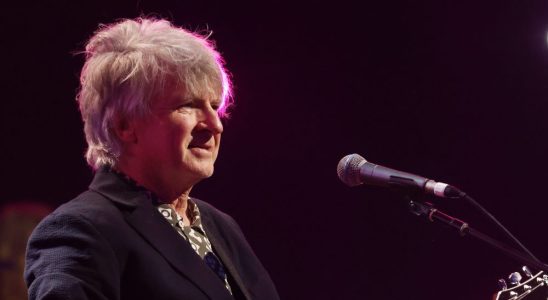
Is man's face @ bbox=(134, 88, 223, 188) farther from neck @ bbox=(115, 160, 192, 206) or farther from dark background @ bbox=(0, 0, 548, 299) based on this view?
dark background @ bbox=(0, 0, 548, 299)

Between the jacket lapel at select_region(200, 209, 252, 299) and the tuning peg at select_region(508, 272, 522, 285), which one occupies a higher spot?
the tuning peg at select_region(508, 272, 522, 285)

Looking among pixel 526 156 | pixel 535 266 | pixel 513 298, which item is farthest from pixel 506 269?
pixel 535 266

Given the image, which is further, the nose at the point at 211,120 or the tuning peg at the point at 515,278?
the tuning peg at the point at 515,278

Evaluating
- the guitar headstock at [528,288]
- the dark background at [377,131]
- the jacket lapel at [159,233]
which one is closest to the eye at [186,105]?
the jacket lapel at [159,233]

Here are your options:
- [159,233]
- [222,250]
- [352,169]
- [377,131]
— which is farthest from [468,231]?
[377,131]

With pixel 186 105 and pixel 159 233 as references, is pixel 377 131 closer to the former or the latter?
pixel 186 105

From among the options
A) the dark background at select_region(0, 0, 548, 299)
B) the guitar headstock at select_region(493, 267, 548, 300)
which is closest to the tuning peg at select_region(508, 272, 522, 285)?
the guitar headstock at select_region(493, 267, 548, 300)

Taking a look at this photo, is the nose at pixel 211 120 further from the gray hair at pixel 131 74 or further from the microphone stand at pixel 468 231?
the microphone stand at pixel 468 231

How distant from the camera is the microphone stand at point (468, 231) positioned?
1824 mm

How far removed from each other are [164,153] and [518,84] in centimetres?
229

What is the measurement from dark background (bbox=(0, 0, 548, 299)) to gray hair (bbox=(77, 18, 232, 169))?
1555mm

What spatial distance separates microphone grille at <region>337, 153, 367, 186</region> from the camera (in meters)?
2.01

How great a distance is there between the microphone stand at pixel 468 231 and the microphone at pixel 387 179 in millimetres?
55

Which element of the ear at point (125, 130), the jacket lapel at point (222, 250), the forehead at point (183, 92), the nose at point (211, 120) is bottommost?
the jacket lapel at point (222, 250)
